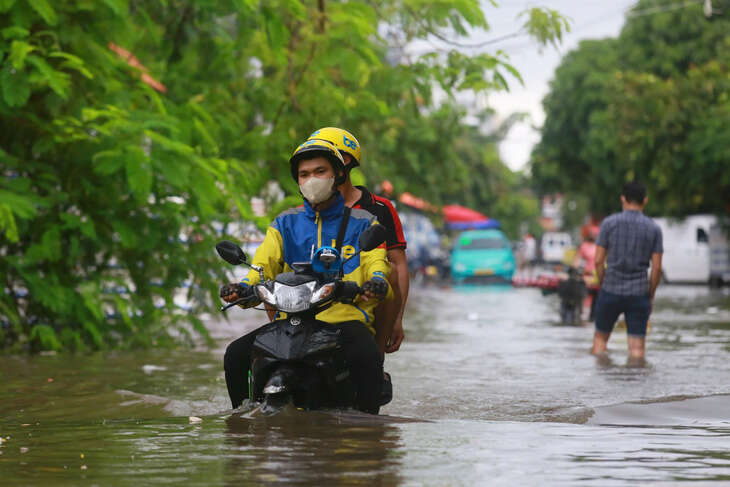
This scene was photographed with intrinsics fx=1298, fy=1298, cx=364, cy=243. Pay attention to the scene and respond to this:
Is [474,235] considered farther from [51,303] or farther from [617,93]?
[51,303]

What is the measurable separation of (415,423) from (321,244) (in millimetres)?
1111

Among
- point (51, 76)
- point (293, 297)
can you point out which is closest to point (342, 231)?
point (293, 297)

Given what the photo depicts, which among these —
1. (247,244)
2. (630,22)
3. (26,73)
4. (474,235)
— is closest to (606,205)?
(630,22)

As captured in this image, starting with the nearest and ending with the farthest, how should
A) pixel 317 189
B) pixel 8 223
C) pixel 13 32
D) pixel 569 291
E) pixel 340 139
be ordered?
pixel 317 189 → pixel 340 139 → pixel 8 223 → pixel 13 32 → pixel 569 291

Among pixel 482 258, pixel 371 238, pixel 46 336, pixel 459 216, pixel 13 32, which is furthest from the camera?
pixel 459 216

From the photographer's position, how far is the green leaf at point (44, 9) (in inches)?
442

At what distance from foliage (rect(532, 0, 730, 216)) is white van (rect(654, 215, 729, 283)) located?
646 mm

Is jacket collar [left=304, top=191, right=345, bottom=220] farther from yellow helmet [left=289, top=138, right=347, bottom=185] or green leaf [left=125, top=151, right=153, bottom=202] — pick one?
green leaf [left=125, top=151, right=153, bottom=202]

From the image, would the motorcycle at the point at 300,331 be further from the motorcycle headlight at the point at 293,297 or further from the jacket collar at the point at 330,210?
the jacket collar at the point at 330,210

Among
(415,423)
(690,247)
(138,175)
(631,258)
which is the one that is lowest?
(415,423)

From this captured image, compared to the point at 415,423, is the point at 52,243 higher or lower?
higher

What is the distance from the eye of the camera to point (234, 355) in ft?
20.7

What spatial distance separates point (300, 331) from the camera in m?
5.91

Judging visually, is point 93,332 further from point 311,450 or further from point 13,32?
point 311,450
